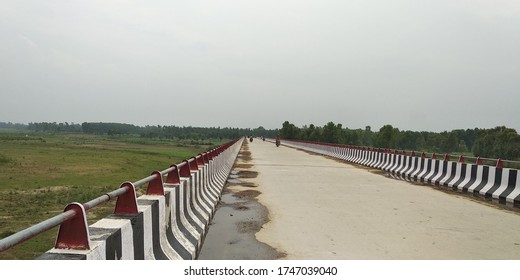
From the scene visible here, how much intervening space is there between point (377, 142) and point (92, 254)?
19499 cm

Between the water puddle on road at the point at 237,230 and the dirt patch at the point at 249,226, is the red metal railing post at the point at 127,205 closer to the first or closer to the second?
the water puddle on road at the point at 237,230

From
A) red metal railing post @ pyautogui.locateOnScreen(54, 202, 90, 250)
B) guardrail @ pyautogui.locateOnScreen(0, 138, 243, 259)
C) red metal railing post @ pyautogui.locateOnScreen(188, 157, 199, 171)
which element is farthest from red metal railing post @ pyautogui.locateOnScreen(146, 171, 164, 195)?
red metal railing post @ pyautogui.locateOnScreen(188, 157, 199, 171)

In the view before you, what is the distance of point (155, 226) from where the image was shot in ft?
16.4

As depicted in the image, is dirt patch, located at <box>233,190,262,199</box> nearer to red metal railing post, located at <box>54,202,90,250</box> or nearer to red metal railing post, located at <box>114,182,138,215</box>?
red metal railing post, located at <box>114,182,138,215</box>

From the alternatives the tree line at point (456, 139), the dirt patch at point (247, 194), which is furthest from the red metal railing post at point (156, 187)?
the tree line at point (456, 139)

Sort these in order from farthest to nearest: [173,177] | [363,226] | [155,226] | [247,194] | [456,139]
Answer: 1. [456,139]
2. [247,194]
3. [363,226]
4. [173,177]
5. [155,226]

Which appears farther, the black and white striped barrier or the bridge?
the bridge

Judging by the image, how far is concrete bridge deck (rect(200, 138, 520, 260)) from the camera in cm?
600

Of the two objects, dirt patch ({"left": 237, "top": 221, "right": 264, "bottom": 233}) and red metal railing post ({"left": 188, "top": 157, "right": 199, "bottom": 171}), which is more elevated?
red metal railing post ({"left": 188, "top": 157, "right": 199, "bottom": 171})

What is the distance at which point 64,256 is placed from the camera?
3.04m

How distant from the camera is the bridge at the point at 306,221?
3.81 meters

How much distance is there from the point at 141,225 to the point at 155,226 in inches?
23.9

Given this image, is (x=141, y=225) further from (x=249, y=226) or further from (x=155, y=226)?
(x=249, y=226)

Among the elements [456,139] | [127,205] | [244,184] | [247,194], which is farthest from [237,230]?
[456,139]
